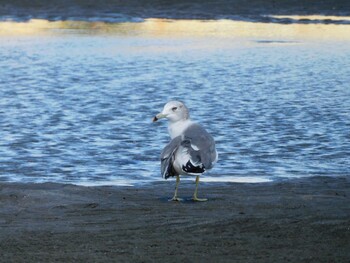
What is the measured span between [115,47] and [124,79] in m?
6.47

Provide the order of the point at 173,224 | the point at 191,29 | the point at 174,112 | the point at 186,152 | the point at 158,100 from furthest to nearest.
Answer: the point at 191,29
the point at 158,100
the point at 174,112
the point at 186,152
the point at 173,224

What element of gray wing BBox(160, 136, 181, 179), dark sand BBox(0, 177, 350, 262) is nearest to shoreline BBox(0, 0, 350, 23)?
dark sand BBox(0, 177, 350, 262)

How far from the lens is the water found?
11.3 metres

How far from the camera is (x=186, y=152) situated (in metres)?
8.25

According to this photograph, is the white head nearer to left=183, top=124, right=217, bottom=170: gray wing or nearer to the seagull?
the seagull

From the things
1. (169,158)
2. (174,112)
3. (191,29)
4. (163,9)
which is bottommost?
(163,9)

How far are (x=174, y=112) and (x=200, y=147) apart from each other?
561mm

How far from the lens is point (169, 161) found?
8.33 metres

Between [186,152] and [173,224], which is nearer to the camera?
[173,224]

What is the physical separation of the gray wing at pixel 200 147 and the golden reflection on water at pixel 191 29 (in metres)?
20.4

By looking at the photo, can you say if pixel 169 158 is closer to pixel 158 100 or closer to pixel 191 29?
pixel 158 100

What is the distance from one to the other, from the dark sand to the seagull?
30 centimetres

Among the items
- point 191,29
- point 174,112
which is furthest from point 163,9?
point 174,112

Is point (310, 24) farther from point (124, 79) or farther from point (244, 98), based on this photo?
point (244, 98)
